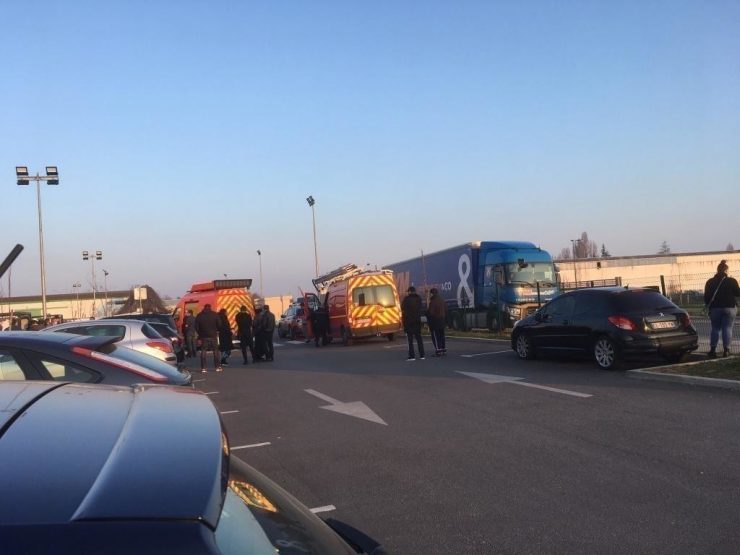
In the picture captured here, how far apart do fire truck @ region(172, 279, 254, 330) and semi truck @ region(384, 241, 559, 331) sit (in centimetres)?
870

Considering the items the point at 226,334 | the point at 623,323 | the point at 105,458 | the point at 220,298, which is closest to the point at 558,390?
the point at 623,323

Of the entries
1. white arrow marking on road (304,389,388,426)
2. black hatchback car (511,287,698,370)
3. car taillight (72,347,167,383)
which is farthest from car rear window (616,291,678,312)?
car taillight (72,347,167,383)

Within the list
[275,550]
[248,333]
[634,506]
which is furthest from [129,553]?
[248,333]

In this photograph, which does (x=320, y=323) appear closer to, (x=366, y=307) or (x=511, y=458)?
(x=366, y=307)

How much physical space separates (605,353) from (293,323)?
71.4 ft

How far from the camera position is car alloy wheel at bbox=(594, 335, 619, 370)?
1197 centimetres

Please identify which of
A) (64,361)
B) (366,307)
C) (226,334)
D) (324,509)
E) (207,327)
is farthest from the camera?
(366,307)

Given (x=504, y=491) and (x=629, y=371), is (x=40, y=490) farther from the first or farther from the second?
(x=629, y=371)

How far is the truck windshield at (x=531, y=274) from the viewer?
2320cm

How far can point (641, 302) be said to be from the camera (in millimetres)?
12227

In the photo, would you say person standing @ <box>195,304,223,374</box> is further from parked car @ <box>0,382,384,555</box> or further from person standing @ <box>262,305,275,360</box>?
parked car @ <box>0,382,384,555</box>

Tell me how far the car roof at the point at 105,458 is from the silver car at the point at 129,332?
30.0 ft

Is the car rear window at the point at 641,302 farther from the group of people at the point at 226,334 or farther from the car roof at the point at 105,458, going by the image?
the car roof at the point at 105,458

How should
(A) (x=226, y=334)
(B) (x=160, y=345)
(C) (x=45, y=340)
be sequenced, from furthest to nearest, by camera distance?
(A) (x=226, y=334) → (B) (x=160, y=345) → (C) (x=45, y=340)
